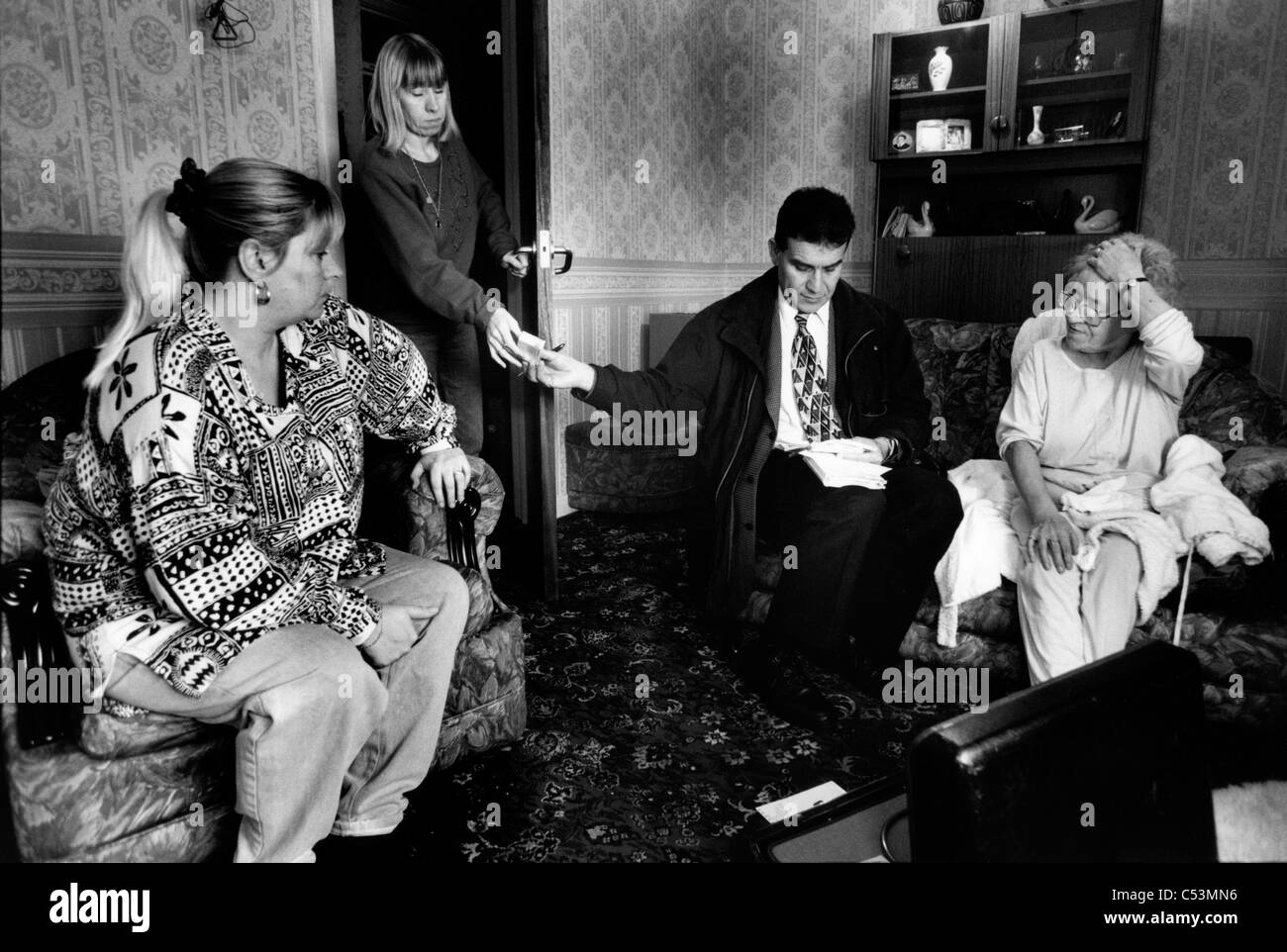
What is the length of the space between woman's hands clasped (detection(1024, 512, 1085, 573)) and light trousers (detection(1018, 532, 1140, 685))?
2 centimetres

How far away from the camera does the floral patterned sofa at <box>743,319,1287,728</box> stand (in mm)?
1786

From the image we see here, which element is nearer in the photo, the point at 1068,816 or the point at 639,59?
the point at 1068,816

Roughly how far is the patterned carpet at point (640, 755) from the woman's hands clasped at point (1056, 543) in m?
0.40

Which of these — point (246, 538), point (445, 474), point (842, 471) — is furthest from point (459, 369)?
point (246, 538)

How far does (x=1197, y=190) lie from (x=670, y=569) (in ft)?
7.70

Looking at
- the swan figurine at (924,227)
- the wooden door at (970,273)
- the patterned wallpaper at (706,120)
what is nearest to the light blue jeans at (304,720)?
the patterned wallpaper at (706,120)

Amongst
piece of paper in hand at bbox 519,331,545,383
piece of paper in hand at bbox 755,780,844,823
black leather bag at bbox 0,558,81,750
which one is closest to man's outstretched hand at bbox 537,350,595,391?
piece of paper in hand at bbox 519,331,545,383

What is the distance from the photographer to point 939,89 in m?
3.65

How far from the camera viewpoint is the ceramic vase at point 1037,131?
3.49 metres

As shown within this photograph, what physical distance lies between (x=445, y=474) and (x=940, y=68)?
2.91m

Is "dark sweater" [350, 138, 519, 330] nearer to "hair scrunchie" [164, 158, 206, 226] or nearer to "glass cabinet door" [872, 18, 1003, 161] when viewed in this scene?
"hair scrunchie" [164, 158, 206, 226]

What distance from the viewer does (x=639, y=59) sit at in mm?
3836
